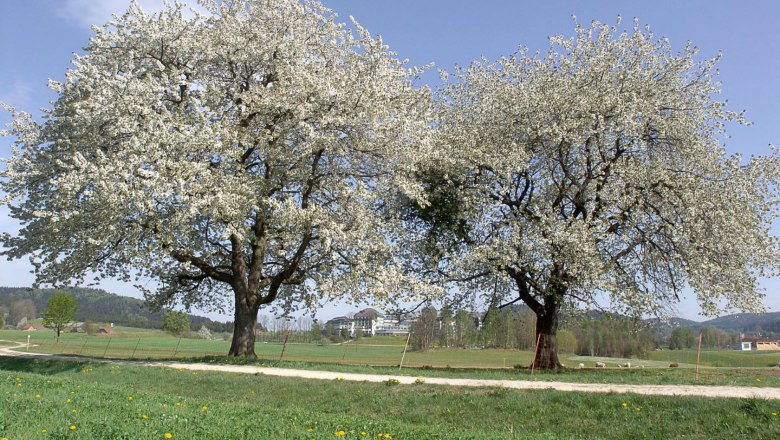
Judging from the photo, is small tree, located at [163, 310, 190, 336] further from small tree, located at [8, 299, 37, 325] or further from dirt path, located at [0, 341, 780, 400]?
small tree, located at [8, 299, 37, 325]

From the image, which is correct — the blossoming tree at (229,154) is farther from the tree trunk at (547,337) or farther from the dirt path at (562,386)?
the tree trunk at (547,337)

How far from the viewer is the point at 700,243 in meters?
20.0

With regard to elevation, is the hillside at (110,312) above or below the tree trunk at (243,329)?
below

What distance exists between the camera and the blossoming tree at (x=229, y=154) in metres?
18.0

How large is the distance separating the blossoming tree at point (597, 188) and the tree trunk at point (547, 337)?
54mm

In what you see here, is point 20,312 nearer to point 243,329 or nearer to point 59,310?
point 59,310

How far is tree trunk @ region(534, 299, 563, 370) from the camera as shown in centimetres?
2230

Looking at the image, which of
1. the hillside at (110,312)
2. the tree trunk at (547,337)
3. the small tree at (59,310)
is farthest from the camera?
the hillside at (110,312)

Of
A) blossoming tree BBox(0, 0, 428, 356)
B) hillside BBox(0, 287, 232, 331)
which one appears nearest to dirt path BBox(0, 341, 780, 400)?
blossoming tree BBox(0, 0, 428, 356)

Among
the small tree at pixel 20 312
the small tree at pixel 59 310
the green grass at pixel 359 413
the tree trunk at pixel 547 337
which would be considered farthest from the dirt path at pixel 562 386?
the small tree at pixel 20 312

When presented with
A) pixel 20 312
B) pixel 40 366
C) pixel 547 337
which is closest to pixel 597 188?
pixel 547 337

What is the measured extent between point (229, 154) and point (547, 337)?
13269mm

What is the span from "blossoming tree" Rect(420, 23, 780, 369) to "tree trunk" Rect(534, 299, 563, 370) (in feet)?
0.18

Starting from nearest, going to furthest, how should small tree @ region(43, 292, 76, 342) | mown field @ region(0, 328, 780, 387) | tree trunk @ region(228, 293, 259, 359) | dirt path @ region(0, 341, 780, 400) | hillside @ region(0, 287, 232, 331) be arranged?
dirt path @ region(0, 341, 780, 400), mown field @ region(0, 328, 780, 387), tree trunk @ region(228, 293, 259, 359), small tree @ region(43, 292, 76, 342), hillside @ region(0, 287, 232, 331)
